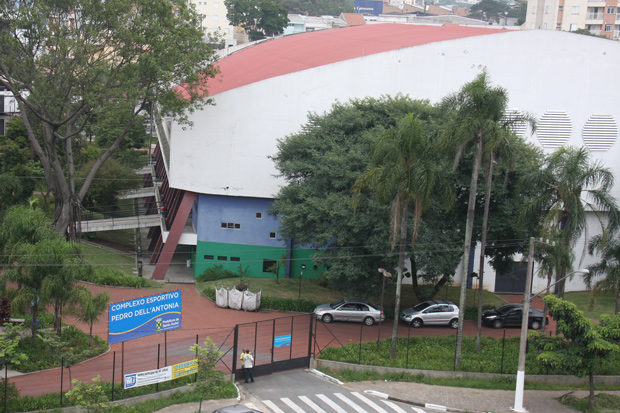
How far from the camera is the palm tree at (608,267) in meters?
26.2

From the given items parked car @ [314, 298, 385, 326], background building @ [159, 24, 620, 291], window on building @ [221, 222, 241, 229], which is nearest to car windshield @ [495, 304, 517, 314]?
parked car @ [314, 298, 385, 326]

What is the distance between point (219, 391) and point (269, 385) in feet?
8.04

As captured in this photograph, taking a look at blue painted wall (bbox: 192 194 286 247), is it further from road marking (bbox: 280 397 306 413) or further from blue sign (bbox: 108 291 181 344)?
road marking (bbox: 280 397 306 413)

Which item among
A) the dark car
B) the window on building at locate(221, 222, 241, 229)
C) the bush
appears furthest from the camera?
Answer: the window on building at locate(221, 222, 241, 229)

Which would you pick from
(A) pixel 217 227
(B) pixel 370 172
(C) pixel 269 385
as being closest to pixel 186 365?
(C) pixel 269 385

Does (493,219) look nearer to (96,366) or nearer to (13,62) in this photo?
(96,366)

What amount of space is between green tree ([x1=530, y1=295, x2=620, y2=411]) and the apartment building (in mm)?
76522

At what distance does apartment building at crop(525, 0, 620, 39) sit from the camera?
88.4 meters

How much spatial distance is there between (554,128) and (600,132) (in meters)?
3.26

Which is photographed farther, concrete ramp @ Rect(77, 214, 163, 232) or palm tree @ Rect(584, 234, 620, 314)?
concrete ramp @ Rect(77, 214, 163, 232)

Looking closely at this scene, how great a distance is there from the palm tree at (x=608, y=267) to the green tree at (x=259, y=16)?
86.6m

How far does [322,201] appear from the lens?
3089 cm

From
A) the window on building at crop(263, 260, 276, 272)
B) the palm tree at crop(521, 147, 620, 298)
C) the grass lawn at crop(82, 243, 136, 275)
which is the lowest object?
the grass lawn at crop(82, 243, 136, 275)

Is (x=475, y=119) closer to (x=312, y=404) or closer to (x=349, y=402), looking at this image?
(x=349, y=402)
